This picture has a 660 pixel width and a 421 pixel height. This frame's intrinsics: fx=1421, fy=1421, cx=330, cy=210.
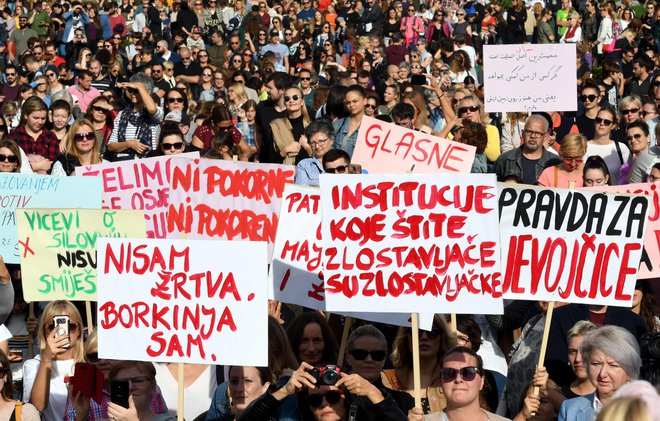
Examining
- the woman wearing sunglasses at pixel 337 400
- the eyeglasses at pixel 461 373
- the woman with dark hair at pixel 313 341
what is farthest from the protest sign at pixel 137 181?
the eyeglasses at pixel 461 373

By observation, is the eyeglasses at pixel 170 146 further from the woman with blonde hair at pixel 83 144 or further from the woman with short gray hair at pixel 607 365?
the woman with short gray hair at pixel 607 365

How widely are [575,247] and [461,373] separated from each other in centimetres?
151

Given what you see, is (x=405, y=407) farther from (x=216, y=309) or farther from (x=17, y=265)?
(x=17, y=265)

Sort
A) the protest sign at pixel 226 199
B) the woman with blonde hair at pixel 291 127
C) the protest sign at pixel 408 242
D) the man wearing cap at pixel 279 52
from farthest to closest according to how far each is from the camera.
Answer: the man wearing cap at pixel 279 52
the woman with blonde hair at pixel 291 127
the protest sign at pixel 226 199
the protest sign at pixel 408 242

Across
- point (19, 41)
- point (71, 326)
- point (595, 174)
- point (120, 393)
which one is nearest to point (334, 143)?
point (595, 174)

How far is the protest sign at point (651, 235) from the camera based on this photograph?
9117 millimetres

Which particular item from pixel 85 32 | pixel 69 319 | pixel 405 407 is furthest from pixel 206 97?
pixel 405 407

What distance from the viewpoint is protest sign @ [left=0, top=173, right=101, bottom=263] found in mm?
10164

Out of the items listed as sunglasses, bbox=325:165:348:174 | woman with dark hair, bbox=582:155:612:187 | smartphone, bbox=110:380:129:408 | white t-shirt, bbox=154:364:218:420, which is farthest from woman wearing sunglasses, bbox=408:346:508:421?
woman with dark hair, bbox=582:155:612:187

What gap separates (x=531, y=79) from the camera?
14.0 meters

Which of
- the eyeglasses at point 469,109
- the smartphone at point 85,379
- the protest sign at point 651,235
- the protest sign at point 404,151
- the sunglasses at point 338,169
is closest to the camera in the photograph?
the smartphone at point 85,379

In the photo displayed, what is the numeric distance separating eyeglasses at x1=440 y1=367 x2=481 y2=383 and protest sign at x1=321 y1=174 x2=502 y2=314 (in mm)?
730

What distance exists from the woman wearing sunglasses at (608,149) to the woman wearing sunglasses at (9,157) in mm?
4758

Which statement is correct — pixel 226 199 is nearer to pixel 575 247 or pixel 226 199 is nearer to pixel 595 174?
pixel 595 174
